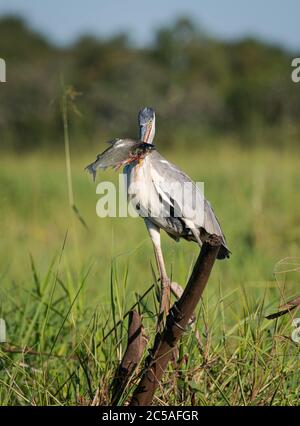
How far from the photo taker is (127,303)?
3.30 metres

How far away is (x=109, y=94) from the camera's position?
15.8 metres

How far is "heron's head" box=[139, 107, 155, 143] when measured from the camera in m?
2.61

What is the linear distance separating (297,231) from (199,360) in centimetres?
380

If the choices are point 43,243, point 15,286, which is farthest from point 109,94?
point 15,286

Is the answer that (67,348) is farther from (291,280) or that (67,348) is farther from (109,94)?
(109,94)

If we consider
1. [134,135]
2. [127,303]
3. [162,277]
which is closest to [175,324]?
[162,277]

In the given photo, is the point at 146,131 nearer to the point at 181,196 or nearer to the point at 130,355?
the point at 181,196

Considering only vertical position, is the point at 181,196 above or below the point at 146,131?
below

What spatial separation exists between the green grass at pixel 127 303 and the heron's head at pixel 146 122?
1.11ft

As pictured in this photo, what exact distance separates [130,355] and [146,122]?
28.8 inches

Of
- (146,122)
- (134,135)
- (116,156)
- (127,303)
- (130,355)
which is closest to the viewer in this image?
(116,156)

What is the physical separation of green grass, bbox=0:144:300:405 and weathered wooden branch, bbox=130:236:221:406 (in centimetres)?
18

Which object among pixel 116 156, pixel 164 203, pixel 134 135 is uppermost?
pixel 134 135

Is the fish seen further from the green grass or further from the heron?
the green grass
